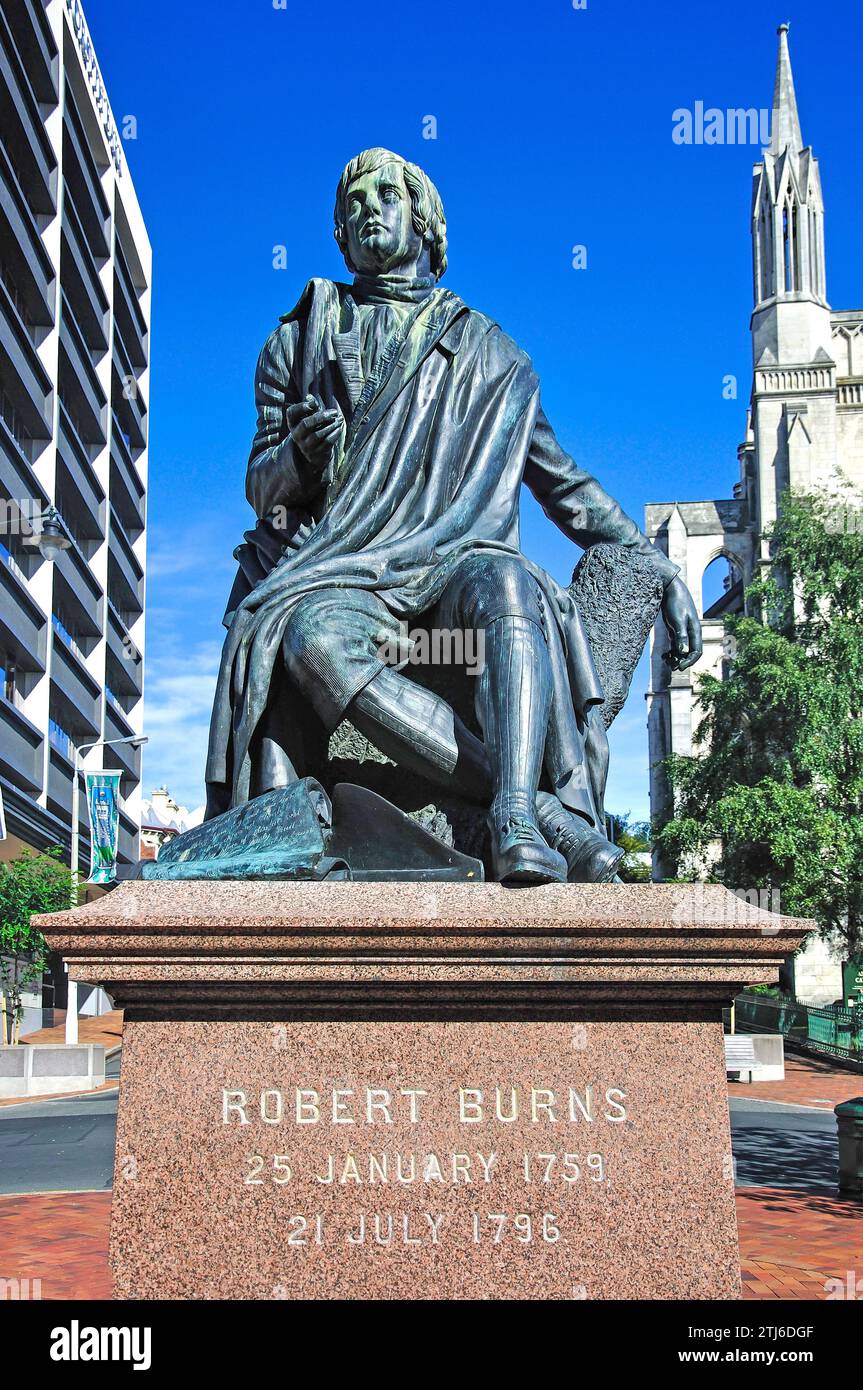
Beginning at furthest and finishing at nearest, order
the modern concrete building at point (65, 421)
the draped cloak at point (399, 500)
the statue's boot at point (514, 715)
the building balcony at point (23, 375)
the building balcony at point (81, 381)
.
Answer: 1. the building balcony at point (81, 381)
2. the modern concrete building at point (65, 421)
3. the building balcony at point (23, 375)
4. the draped cloak at point (399, 500)
5. the statue's boot at point (514, 715)

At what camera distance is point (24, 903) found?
1173 inches

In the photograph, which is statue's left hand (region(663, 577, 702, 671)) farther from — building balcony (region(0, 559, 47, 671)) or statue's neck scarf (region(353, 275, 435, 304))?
building balcony (region(0, 559, 47, 671))

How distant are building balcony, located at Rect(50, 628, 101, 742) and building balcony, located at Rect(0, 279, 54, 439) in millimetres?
6842

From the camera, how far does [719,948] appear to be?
13.0 feet

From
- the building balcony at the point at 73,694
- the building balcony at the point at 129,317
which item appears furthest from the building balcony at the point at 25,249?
the building balcony at the point at 129,317

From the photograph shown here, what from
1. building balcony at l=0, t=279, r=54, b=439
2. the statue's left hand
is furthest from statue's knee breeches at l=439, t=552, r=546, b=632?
building balcony at l=0, t=279, r=54, b=439

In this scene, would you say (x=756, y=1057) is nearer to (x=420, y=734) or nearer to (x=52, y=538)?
(x=52, y=538)

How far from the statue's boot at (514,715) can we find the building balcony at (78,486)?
4599 cm

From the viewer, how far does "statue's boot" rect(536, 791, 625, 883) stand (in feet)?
14.6

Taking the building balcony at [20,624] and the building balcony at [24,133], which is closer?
the building balcony at [20,624]

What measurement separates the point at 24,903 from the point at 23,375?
19312 mm

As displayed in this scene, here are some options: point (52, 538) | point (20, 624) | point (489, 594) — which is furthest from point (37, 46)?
point (489, 594)

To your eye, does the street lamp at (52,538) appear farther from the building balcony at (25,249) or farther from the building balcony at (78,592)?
the building balcony at (78,592)

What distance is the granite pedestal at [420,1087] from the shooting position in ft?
12.6
